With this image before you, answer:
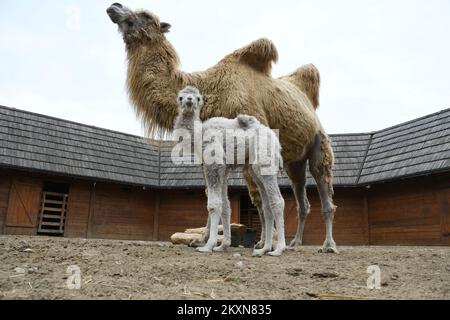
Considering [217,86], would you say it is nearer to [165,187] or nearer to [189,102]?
[189,102]

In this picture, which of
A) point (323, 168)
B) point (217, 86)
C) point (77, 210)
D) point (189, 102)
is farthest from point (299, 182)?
point (77, 210)

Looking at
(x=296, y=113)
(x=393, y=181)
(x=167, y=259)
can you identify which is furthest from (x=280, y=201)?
(x=393, y=181)

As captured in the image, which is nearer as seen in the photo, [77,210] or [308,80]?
[308,80]

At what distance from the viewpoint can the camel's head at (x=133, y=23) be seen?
17.9 feet

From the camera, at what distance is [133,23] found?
5504mm

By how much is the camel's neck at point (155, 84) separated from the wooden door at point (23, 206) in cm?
1037

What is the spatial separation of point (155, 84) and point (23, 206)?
427 inches

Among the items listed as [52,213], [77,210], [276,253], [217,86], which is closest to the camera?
[276,253]

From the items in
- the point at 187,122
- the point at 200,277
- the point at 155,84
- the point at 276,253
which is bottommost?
the point at 200,277

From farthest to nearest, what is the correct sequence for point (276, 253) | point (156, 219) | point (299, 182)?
point (156, 219) < point (299, 182) < point (276, 253)

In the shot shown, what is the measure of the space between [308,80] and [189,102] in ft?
13.2

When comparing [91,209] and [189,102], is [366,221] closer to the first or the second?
[91,209]

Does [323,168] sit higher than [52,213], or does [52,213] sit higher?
[323,168]
